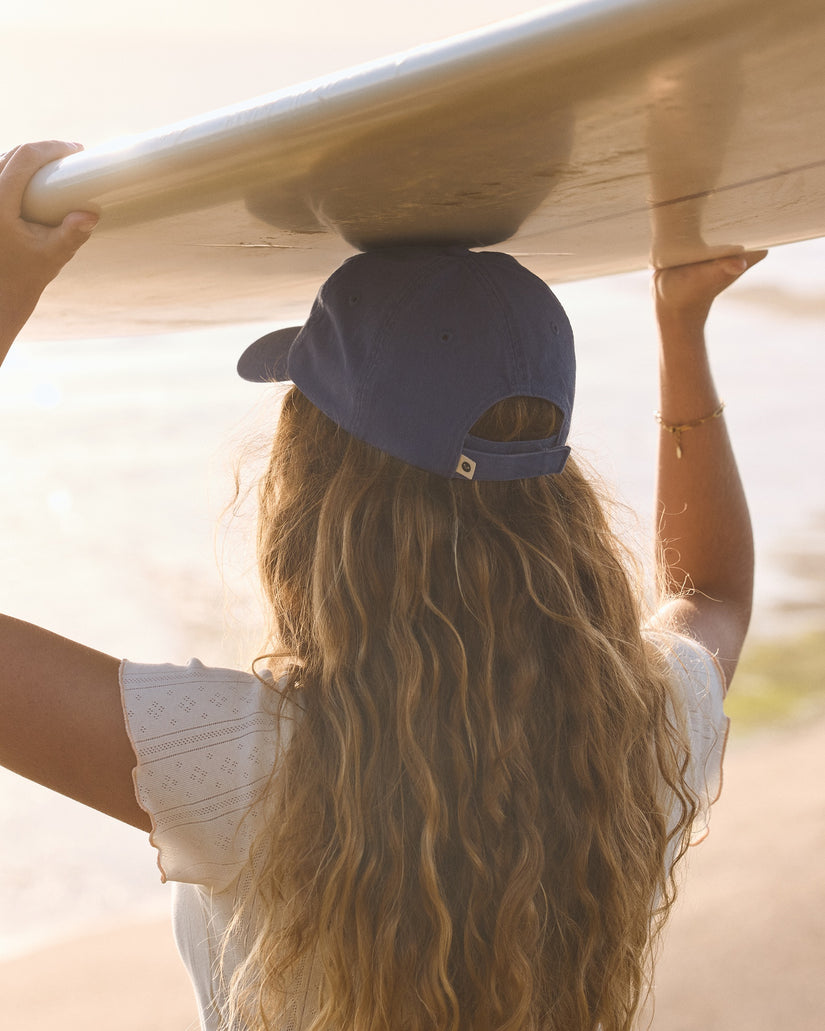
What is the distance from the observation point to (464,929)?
865mm

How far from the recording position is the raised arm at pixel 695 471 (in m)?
1.26

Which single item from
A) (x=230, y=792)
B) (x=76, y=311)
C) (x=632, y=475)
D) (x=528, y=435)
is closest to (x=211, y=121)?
(x=528, y=435)

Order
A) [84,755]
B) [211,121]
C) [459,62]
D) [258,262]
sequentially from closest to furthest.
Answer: [459,62]
[211,121]
[84,755]
[258,262]

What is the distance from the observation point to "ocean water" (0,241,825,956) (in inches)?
142

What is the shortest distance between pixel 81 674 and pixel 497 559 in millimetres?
353

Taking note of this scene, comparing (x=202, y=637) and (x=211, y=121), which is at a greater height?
(x=211, y=121)

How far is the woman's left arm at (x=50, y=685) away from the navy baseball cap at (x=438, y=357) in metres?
0.23

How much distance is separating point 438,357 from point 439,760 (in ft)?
1.11

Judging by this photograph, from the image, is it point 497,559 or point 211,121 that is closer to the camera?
point 211,121

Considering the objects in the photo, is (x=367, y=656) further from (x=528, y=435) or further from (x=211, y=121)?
(x=211, y=121)

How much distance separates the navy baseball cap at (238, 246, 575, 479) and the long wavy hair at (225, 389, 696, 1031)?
29mm

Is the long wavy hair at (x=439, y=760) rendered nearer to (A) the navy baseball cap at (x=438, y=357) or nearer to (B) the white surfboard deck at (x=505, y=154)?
(A) the navy baseball cap at (x=438, y=357)

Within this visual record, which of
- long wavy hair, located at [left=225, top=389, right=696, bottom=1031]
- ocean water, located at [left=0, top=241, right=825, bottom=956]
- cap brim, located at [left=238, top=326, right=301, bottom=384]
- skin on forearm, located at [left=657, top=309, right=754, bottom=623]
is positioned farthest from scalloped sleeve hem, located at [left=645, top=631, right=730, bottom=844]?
ocean water, located at [left=0, top=241, right=825, bottom=956]

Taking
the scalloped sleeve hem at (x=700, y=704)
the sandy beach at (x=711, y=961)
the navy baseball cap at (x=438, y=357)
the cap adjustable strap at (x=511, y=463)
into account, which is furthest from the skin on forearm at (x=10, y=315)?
the sandy beach at (x=711, y=961)
